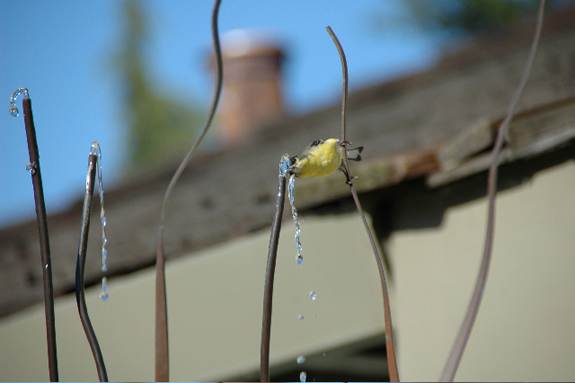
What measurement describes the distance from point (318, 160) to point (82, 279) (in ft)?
1.27

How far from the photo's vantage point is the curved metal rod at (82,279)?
0.84m

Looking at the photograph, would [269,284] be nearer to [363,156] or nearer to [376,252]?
[376,252]

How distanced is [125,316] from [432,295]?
935 millimetres

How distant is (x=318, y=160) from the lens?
2.83ft

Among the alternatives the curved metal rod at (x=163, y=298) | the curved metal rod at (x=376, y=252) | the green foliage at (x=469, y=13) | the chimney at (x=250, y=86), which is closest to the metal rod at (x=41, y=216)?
the curved metal rod at (x=163, y=298)

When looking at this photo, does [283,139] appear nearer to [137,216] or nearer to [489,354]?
[137,216]

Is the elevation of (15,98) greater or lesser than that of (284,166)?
greater

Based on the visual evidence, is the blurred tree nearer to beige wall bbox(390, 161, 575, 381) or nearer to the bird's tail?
beige wall bbox(390, 161, 575, 381)

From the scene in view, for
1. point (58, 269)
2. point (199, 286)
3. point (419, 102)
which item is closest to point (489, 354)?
point (199, 286)

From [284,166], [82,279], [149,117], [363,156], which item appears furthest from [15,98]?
[149,117]

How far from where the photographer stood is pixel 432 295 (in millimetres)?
1717

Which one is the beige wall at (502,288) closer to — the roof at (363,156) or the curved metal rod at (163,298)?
the roof at (363,156)

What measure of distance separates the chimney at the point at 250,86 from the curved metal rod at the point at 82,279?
703 centimetres

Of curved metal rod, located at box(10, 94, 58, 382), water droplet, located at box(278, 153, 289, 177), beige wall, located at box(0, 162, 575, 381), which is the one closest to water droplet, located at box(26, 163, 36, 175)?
curved metal rod, located at box(10, 94, 58, 382)
